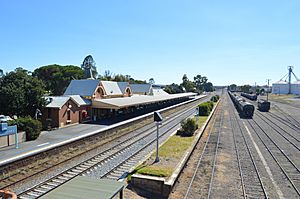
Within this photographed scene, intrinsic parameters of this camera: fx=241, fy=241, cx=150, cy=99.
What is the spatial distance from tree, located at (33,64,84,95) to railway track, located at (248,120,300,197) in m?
52.6

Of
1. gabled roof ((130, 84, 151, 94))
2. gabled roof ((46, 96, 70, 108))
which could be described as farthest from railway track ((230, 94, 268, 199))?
gabled roof ((130, 84, 151, 94))

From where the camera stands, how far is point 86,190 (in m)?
6.57

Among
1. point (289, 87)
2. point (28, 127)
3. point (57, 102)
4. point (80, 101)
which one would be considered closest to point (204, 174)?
point (28, 127)

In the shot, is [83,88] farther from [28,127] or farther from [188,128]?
[188,128]

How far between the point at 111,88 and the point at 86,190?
42426mm

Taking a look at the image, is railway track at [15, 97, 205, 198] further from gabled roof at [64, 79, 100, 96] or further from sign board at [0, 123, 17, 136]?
gabled roof at [64, 79, 100, 96]

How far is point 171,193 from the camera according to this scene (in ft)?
33.4

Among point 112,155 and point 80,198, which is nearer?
point 80,198

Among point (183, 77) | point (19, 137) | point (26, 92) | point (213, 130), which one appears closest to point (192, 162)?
point (213, 130)

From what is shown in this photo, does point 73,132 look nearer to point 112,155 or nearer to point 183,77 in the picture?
point 112,155

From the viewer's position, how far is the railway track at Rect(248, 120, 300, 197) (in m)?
12.0

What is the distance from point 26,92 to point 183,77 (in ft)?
320

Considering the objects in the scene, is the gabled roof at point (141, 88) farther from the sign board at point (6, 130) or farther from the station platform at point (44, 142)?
the sign board at point (6, 130)

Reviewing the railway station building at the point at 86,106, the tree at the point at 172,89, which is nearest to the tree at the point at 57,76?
the railway station building at the point at 86,106
